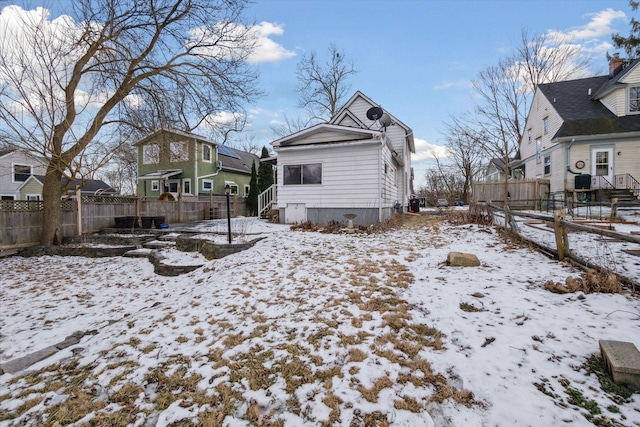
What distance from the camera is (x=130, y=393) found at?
8.11ft

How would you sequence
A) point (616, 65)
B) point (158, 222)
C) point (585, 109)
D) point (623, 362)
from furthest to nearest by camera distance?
1. point (616, 65)
2. point (585, 109)
3. point (158, 222)
4. point (623, 362)

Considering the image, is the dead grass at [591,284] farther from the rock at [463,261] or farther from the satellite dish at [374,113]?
the satellite dish at [374,113]

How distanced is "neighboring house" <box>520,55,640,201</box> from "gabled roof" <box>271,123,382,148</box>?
38.3ft

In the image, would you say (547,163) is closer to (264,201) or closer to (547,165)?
(547,165)

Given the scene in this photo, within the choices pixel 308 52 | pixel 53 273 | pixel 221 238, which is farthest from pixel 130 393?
pixel 308 52

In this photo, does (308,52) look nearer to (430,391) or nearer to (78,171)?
(78,171)

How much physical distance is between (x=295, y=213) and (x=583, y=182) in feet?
49.6

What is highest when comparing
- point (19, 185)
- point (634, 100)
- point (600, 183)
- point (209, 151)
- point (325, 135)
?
point (634, 100)

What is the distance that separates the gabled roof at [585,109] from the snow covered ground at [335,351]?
51.3ft

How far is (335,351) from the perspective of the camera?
9.29 feet

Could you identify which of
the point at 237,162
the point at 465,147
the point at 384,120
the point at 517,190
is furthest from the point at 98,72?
the point at 465,147

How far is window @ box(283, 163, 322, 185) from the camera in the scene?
1180 centimetres

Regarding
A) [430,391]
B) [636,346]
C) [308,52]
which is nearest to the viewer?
[430,391]

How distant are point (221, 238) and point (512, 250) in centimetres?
782
